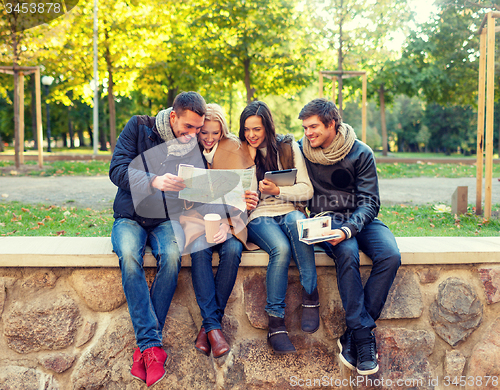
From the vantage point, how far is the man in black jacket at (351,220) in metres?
2.45

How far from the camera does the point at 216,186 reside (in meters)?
2.81

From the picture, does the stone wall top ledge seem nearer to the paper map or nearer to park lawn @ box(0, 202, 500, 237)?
the paper map

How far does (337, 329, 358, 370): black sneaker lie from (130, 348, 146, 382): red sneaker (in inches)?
Answer: 44.9

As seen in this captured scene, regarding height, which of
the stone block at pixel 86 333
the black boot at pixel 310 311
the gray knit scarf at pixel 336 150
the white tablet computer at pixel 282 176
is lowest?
the stone block at pixel 86 333

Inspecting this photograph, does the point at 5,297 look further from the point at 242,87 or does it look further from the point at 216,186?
the point at 242,87

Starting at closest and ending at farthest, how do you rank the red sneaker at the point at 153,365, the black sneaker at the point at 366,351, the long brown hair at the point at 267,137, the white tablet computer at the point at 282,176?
the red sneaker at the point at 153,365, the black sneaker at the point at 366,351, the white tablet computer at the point at 282,176, the long brown hair at the point at 267,137

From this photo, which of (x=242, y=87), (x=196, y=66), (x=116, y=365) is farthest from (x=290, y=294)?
(x=242, y=87)

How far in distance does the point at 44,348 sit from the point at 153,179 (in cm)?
119

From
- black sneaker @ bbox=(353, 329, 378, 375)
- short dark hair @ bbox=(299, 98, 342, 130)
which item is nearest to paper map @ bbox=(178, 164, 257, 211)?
short dark hair @ bbox=(299, 98, 342, 130)

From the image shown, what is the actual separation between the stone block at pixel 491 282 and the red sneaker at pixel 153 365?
2.05m

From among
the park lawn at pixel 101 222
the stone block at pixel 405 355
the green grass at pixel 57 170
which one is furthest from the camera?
the green grass at pixel 57 170

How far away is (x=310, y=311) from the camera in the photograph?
2.54m

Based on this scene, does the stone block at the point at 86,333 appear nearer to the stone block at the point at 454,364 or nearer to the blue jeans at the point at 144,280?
the blue jeans at the point at 144,280

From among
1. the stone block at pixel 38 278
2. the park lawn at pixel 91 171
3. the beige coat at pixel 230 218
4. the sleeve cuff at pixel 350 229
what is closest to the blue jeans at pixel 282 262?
the beige coat at pixel 230 218
